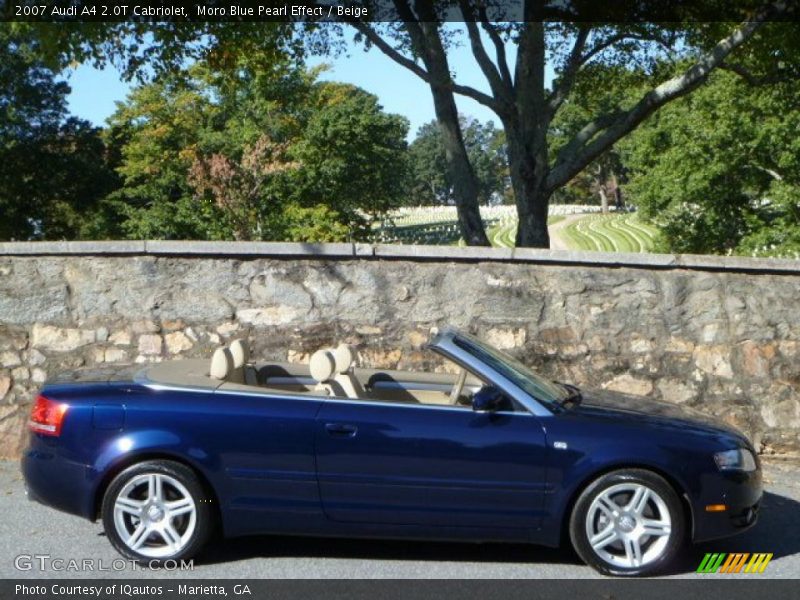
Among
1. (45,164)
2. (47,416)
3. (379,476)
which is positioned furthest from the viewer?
(45,164)

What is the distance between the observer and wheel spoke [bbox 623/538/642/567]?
5.64m

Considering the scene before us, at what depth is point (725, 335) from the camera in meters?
8.70

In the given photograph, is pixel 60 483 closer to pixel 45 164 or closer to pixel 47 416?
Answer: pixel 47 416

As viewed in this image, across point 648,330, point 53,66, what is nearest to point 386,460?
point 648,330

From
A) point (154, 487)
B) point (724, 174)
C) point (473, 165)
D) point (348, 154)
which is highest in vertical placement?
point (473, 165)

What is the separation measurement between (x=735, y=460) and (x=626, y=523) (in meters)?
0.72

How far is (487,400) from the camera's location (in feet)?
18.7

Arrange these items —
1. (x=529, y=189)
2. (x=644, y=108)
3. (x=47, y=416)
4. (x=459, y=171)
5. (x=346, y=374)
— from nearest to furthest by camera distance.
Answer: (x=47, y=416) < (x=346, y=374) < (x=644, y=108) < (x=529, y=189) < (x=459, y=171)

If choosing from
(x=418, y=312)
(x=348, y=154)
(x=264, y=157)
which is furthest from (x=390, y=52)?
(x=348, y=154)

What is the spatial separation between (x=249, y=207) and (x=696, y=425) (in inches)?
1179

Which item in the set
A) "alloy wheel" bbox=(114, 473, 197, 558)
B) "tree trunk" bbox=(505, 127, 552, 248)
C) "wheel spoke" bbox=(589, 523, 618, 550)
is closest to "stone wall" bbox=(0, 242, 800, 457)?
"alloy wheel" bbox=(114, 473, 197, 558)

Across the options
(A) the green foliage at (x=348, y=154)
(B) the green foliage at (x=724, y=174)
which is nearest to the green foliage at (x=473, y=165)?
(A) the green foliage at (x=348, y=154)

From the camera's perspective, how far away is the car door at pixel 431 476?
5.62m

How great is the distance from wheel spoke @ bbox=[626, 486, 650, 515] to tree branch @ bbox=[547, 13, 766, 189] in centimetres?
744
